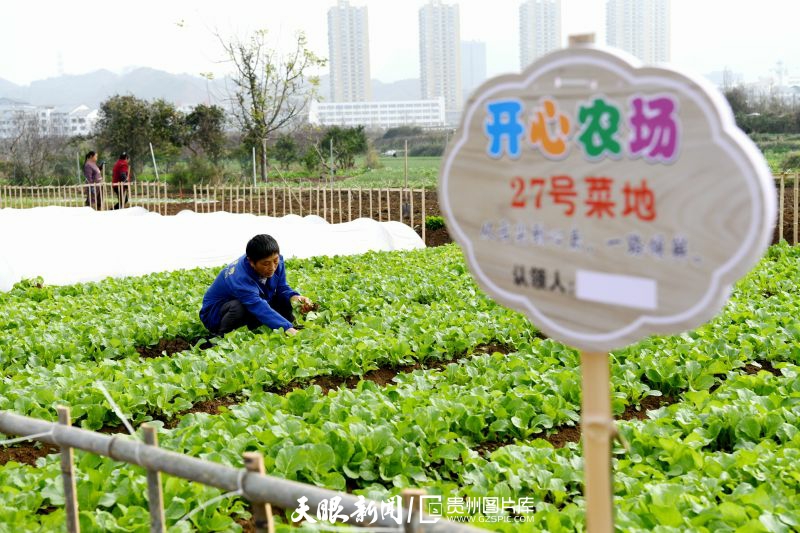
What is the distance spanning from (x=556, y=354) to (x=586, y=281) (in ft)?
12.2

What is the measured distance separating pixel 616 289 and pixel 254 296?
17.2 ft

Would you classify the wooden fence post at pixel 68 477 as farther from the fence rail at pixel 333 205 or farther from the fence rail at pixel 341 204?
the fence rail at pixel 333 205

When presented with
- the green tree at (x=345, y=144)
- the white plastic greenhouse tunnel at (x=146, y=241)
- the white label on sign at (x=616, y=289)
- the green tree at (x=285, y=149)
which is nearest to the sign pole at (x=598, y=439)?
the white label on sign at (x=616, y=289)

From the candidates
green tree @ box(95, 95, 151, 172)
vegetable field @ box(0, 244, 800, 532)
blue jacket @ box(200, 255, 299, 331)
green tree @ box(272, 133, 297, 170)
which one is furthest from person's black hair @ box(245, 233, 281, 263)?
green tree @ box(272, 133, 297, 170)

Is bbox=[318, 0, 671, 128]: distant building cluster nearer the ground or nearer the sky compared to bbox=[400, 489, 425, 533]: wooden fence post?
nearer the sky

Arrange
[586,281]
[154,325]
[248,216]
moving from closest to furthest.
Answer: [586,281], [154,325], [248,216]

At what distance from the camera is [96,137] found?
39000 millimetres

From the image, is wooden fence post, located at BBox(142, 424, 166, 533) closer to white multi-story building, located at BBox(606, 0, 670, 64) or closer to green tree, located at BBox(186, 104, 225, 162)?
green tree, located at BBox(186, 104, 225, 162)

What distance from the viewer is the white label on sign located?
2.01m

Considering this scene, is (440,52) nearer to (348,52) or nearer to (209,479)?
(348,52)

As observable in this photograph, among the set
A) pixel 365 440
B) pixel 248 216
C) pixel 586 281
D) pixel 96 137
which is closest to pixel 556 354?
pixel 365 440

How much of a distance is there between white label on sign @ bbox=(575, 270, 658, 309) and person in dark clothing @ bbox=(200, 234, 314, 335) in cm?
481

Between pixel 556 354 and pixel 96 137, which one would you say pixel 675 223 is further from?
pixel 96 137

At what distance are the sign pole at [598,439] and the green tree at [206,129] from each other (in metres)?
35.6
